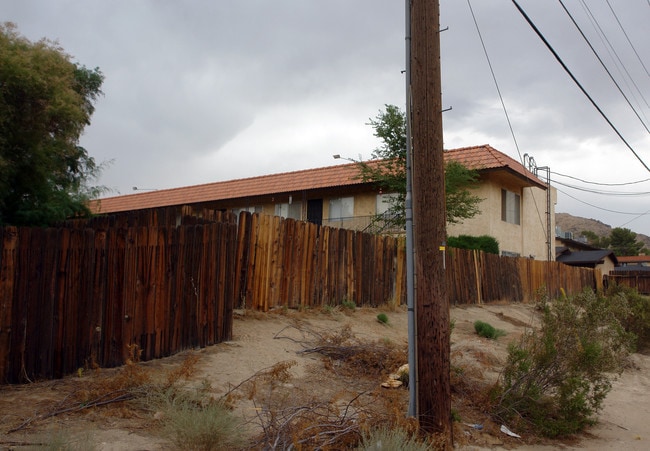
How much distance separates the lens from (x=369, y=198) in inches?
1100

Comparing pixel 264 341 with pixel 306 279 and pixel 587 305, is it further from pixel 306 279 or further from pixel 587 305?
pixel 587 305

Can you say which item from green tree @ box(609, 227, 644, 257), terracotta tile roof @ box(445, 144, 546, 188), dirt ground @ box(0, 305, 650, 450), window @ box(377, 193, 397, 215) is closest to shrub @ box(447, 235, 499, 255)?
terracotta tile roof @ box(445, 144, 546, 188)

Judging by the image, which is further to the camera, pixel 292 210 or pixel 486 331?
pixel 292 210

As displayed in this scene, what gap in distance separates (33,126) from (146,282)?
5896 millimetres

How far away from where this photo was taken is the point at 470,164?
25781 mm

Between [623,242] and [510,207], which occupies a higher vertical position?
[623,242]

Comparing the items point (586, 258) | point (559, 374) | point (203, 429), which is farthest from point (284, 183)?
point (203, 429)

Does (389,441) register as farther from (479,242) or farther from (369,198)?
(369,198)

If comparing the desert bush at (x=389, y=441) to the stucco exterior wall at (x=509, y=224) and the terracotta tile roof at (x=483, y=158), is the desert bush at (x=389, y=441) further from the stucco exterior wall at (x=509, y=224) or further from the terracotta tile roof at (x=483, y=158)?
the stucco exterior wall at (x=509, y=224)

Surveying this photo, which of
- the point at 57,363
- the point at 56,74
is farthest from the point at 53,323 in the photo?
the point at 56,74

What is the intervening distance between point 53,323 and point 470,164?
2150 centimetres

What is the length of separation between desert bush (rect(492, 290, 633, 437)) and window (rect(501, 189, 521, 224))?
19.8 metres

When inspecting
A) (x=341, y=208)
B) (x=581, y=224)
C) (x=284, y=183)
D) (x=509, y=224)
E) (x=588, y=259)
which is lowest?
(x=588, y=259)

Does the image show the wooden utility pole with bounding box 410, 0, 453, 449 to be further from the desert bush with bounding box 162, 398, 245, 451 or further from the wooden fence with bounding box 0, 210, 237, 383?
the wooden fence with bounding box 0, 210, 237, 383
